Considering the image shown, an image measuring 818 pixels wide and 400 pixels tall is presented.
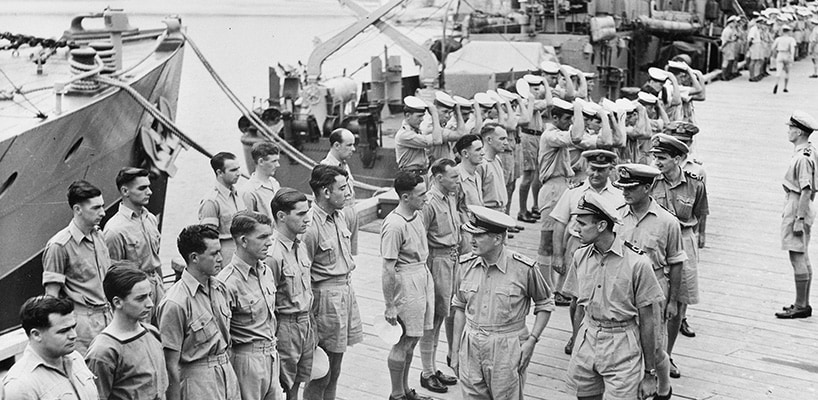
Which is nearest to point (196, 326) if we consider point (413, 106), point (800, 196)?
point (413, 106)

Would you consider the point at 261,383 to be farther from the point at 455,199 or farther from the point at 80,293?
the point at 455,199

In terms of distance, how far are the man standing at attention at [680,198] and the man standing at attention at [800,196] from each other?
0.93 metres

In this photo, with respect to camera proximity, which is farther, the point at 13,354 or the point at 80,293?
the point at 80,293

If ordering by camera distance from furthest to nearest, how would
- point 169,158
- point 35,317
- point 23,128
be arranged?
point 169,158, point 23,128, point 35,317

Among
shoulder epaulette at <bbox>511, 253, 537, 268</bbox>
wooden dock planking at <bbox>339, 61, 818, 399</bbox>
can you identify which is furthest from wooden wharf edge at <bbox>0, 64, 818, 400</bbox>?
shoulder epaulette at <bbox>511, 253, 537, 268</bbox>

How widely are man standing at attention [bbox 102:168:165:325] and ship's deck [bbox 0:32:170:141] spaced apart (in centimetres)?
401

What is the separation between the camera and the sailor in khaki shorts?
568cm

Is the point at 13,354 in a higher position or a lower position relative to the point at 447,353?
higher

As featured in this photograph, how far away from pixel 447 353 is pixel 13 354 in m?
3.17

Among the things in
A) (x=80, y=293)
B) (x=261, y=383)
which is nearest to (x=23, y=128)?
(x=80, y=293)

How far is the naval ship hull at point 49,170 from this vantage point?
9339mm

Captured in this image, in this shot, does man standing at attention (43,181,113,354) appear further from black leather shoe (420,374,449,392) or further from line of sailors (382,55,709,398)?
black leather shoe (420,374,449,392)

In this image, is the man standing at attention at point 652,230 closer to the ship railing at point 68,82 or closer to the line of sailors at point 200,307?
the line of sailors at point 200,307

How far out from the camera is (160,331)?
13.7ft
